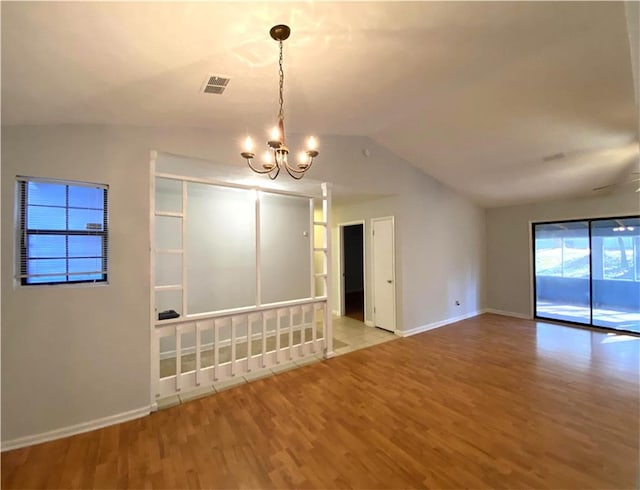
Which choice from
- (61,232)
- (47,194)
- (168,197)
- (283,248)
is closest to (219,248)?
(168,197)

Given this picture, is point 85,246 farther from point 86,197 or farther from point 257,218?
point 257,218

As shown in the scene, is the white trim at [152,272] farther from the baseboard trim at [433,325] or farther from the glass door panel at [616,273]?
the glass door panel at [616,273]

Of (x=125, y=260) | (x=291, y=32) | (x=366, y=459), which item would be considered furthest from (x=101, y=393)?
(x=291, y=32)

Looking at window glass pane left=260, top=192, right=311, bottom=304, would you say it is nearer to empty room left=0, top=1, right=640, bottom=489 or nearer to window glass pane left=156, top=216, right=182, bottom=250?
empty room left=0, top=1, right=640, bottom=489

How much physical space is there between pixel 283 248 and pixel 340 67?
150 inches

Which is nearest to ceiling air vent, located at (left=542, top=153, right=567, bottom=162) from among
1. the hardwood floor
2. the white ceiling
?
the white ceiling

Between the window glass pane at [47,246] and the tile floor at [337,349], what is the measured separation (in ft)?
6.06

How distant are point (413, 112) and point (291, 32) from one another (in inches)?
88.4

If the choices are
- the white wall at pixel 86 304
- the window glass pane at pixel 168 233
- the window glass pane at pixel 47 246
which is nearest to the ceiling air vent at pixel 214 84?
the white wall at pixel 86 304

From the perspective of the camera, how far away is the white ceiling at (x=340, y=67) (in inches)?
64.9

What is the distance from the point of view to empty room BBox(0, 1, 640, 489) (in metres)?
1.91

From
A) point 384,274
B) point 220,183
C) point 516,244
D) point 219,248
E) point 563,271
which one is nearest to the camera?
point 220,183

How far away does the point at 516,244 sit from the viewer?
6.59m

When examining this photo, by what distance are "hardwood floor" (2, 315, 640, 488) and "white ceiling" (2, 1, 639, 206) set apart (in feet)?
9.38
